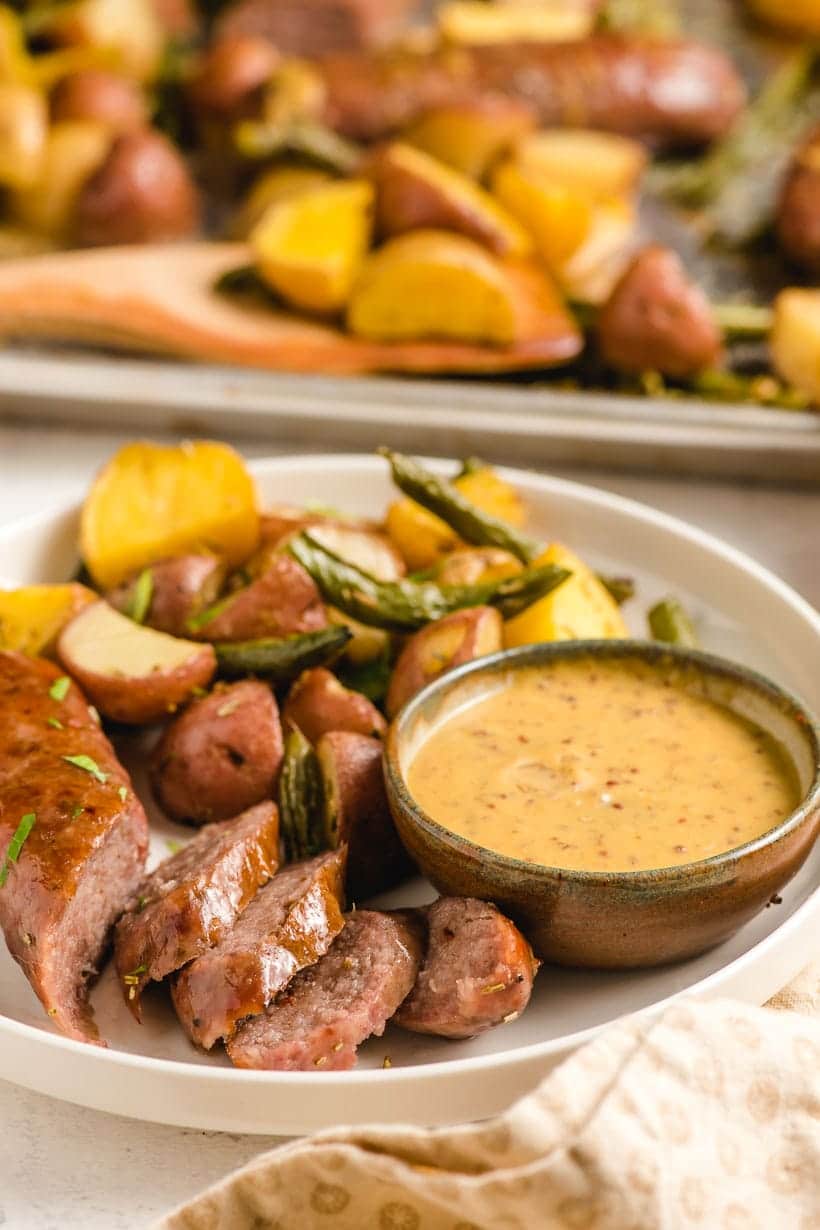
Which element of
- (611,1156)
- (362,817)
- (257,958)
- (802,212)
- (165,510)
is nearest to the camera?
(611,1156)

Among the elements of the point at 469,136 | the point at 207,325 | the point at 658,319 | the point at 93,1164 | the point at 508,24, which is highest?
the point at 508,24

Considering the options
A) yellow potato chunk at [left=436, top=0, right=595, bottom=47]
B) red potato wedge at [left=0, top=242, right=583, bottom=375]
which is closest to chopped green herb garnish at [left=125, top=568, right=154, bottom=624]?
red potato wedge at [left=0, top=242, right=583, bottom=375]

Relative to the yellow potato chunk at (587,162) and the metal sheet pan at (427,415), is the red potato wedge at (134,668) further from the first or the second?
the yellow potato chunk at (587,162)

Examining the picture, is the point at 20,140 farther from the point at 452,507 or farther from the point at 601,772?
the point at 601,772

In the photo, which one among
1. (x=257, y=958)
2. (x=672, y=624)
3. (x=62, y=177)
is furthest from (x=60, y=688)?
(x=62, y=177)

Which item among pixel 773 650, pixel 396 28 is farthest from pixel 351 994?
pixel 396 28

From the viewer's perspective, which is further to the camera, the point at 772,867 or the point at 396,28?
the point at 396,28

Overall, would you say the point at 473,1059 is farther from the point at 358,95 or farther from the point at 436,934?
the point at 358,95
